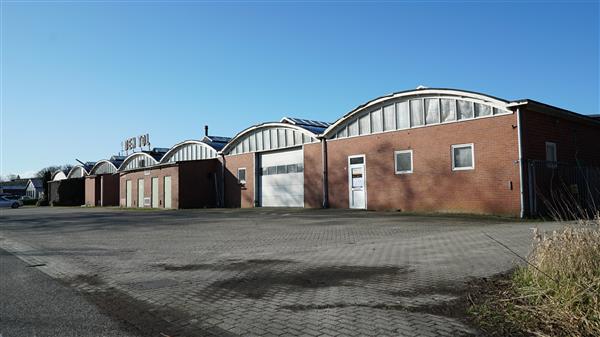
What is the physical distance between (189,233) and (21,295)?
28.6 ft

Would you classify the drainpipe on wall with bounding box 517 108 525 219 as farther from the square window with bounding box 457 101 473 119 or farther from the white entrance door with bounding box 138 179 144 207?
the white entrance door with bounding box 138 179 144 207

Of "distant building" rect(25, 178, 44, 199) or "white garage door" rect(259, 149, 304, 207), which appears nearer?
"white garage door" rect(259, 149, 304, 207)

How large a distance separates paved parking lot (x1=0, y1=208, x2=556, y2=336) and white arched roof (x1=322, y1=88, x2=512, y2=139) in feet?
23.6

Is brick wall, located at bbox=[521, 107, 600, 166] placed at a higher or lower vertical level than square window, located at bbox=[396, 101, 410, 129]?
lower

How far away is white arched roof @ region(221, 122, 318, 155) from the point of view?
2906 cm

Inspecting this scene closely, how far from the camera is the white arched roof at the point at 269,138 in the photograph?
29.1 meters

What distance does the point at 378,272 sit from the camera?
769 cm

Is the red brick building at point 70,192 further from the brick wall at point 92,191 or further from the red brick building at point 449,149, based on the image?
the red brick building at point 449,149

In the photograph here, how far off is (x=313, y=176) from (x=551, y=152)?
41.2ft

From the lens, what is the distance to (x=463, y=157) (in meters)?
20.1

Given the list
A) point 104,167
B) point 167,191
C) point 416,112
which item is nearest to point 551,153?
point 416,112

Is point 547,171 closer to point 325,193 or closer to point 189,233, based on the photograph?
point 325,193

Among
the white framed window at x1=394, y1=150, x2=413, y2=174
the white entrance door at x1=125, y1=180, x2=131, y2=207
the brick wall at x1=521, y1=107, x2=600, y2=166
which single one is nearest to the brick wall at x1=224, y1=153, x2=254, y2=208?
the white framed window at x1=394, y1=150, x2=413, y2=174

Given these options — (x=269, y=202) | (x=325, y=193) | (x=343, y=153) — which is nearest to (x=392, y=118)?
(x=343, y=153)
